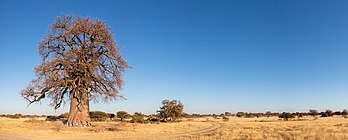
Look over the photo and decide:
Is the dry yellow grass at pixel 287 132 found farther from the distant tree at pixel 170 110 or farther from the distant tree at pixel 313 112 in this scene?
the distant tree at pixel 313 112

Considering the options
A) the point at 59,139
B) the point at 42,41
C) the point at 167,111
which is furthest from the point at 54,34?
the point at 167,111

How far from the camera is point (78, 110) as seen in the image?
2659 centimetres

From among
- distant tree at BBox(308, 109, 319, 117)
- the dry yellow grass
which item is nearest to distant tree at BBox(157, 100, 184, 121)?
the dry yellow grass

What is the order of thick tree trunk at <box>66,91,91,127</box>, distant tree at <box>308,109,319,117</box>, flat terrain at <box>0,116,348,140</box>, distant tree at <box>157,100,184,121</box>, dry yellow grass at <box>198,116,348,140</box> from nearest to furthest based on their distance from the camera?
dry yellow grass at <box>198,116,348,140</box>, flat terrain at <box>0,116,348,140</box>, thick tree trunk at <box>66,91,91,127</box>, distant tree at <box>157,100,184,121</box>, distant tree at <box>308,109,319,117</box>

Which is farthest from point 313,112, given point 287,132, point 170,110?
point 287,132

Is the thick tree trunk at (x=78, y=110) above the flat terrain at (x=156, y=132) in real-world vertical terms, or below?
above

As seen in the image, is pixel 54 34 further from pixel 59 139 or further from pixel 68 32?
pixel 59 139

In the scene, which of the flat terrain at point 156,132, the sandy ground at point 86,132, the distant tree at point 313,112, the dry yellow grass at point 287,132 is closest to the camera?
the dry yellow grass at point 287,132

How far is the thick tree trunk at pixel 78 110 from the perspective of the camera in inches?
1030

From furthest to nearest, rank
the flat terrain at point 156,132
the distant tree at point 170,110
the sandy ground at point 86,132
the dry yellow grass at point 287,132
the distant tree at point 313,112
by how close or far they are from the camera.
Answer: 1. the distant tree at point 313,112
2. the distant tree at point 170,110
3. the sandy ground at point 86,132
4. the flat terrain at point 156,132
5. the dry yellow grass at point 287,132

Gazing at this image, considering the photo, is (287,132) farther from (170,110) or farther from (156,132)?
(170,110)

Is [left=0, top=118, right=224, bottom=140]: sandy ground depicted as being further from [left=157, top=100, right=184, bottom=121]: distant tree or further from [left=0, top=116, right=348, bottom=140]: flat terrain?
[left=157, top=100, right=184, bottom=121]: distant tree

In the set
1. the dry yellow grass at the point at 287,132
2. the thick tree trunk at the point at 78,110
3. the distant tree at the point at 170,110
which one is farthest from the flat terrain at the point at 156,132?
the distant tree at the point at 170,110

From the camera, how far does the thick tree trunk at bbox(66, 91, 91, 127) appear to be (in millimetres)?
26156
